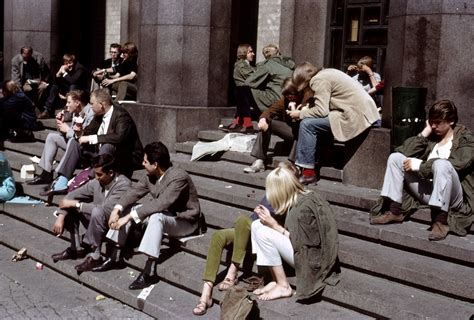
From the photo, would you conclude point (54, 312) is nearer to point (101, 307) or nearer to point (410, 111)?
Result: point (101, 307)

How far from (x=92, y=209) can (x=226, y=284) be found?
201cm

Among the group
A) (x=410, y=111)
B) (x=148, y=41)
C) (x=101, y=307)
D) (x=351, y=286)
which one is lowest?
(x=101, y=307)

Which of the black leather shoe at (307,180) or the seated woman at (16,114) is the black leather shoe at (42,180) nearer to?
the seated woman at (16,114)

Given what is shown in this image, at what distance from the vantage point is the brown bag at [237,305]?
5941mm

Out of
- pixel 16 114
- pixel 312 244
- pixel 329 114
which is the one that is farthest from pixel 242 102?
pixel 312 244

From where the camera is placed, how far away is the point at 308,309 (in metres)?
6.15

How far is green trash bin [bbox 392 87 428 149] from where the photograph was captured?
754 cm

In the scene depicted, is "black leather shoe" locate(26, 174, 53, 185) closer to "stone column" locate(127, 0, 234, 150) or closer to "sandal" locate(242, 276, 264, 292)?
"stone column" locate(127, 0, 234, 150)

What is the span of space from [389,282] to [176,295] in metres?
2.05

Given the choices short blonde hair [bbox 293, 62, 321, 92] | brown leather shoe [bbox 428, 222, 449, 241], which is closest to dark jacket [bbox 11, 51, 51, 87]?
short blonde hair [bbox 293, 62, 321, 92]

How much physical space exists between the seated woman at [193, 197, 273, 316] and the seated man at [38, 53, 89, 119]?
7327 millimetres

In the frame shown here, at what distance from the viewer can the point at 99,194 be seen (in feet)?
26.2

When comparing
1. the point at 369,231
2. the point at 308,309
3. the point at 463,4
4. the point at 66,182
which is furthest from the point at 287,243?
the point at 66,182

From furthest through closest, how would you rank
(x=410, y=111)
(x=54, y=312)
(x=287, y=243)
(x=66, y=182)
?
1. (x=66, y=182)
2. (x=410, y=111)
3. (x=54, y=312)
4. (x=287, y=243)
